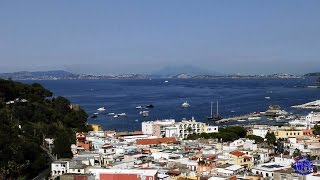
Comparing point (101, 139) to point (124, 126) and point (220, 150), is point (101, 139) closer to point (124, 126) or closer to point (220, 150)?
point (220, 150)

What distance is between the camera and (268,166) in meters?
18.1

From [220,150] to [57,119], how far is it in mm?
12347

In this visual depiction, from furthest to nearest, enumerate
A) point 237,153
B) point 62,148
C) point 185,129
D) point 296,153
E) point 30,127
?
point 185,129, point 30,127, point 296,153, point 62,148, point 237,153

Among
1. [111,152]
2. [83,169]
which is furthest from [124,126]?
[83,169]

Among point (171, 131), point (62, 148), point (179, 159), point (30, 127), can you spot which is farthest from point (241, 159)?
point (171, 131)

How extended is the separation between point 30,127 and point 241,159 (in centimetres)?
1113

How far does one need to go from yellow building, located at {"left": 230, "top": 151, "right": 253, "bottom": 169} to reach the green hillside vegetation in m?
7.09

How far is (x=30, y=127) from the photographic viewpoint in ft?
81.5

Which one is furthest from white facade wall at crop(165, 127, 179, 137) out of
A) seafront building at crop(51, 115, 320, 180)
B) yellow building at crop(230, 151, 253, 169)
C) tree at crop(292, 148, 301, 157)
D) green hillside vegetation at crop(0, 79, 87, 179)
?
yellow building at crop(230, 151, 253, 169)

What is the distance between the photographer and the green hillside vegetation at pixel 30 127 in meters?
18.3

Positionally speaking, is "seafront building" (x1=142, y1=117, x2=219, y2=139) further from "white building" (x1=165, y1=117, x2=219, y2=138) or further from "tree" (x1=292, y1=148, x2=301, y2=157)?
"tree" (x1=292, y1=148, x2=301, y2=157)

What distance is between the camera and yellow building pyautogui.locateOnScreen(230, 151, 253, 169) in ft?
65.2

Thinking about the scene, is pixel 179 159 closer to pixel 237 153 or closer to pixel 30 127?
pixel 237 153

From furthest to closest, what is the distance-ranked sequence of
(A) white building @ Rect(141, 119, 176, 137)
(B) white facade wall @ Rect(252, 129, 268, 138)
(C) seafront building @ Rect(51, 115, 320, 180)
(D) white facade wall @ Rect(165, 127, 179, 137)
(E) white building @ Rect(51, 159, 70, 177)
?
1. (A) white building @ Rect(141, 119, 176, 137)
2. (D) white facade wall @ Rect(165, 127, 179, 137)
3. (B) white facade wall @ Rect(252, 129, 268, 138)
4. (E) white building @ Rect(51, 159, 70, 177)
5. (C) seafront building @ Rect(51, 115, 320, 180)
